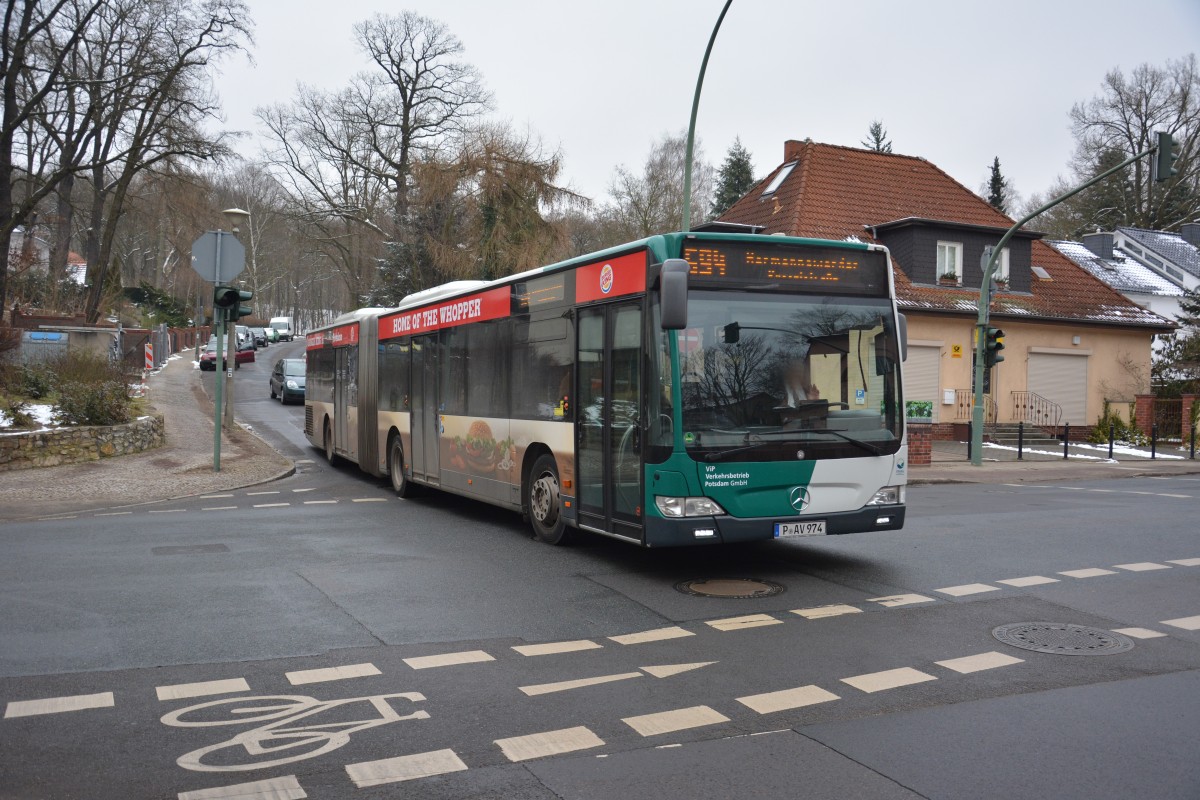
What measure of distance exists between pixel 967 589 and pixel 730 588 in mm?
1971

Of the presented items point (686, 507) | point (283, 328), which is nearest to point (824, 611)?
point (686, 507)

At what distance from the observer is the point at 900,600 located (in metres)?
8.52

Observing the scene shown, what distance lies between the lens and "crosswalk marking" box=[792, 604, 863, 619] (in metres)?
7.95

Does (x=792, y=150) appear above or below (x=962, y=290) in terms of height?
above

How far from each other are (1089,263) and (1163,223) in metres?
14.1

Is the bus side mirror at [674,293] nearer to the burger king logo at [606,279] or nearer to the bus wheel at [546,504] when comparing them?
the burger king logo at [606,279]

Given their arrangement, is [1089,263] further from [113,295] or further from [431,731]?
[431,731]

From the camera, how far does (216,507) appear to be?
14.6 metres

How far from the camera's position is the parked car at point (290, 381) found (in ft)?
125

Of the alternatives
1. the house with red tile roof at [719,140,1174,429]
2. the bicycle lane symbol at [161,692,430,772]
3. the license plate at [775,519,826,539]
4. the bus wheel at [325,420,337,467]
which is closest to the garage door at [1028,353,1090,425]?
the house with red tile roof at [719,140,1174,429]

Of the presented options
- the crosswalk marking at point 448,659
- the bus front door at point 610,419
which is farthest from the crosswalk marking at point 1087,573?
the crosswalk marking at point 448,659

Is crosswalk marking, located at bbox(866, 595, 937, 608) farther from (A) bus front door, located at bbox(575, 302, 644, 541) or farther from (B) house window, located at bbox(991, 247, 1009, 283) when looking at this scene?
(B) house window, located at bbox(991, 247, 1009, 283)

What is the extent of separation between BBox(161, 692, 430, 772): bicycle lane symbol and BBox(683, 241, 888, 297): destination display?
473cm

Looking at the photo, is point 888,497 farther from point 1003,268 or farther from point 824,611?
point 1003,268
